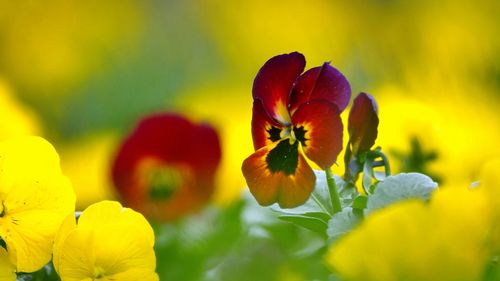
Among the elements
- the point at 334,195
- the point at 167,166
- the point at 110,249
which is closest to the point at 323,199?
the point at 334,195

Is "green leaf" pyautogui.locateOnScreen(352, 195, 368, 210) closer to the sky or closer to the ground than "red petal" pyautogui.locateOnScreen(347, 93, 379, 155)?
closer to the ground

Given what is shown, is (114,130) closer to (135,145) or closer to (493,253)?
(135,145)

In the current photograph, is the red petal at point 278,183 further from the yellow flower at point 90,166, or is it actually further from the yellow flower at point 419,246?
the yellow flower at point 90,166

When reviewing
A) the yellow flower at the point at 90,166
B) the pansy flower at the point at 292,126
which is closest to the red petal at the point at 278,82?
the pansy flower at the point at 292,126

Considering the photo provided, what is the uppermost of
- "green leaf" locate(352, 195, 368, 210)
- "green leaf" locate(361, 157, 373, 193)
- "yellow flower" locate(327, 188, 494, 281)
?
"green leaf" locate(361, 157, 373, 193)

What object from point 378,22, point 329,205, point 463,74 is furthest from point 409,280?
point 378,22

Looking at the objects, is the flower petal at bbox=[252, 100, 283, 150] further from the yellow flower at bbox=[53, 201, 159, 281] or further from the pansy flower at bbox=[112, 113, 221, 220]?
the pansy flower at bbox=[112, 113, 221, 220]

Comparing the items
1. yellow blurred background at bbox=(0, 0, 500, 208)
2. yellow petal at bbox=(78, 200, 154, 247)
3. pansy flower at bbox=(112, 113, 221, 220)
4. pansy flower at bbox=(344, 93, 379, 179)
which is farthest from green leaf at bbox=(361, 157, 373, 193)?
pansy flower at bbox=(112, 113, 221, 220)
